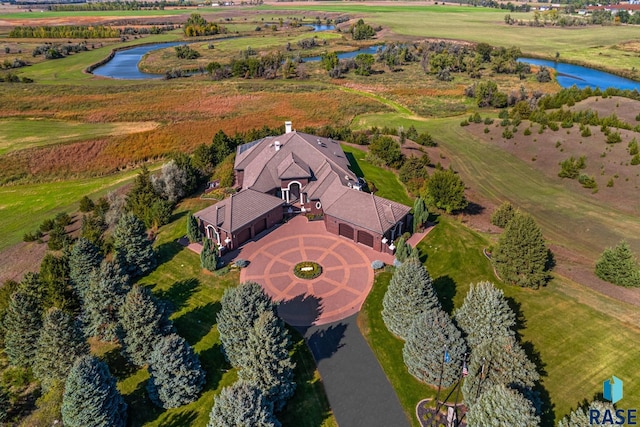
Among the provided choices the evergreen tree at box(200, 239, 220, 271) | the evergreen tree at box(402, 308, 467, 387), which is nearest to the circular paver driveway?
the evergreen tree at box(200, 239, 220, 271)

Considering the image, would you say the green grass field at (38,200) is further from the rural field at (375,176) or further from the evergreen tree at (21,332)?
the evergreen tree at (21,332)

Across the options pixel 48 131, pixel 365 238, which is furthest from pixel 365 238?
pixel 48 131

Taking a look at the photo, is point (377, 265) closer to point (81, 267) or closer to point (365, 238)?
Result: point (365, 238)

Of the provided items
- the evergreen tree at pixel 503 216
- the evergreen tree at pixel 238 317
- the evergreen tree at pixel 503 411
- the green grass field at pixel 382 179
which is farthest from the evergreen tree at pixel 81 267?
the evergreen tree at pixel 503 216

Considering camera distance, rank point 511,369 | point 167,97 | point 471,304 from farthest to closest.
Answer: point 167,97
point 471,304
point 511,369

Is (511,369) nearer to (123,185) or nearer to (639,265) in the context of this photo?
(639,265)

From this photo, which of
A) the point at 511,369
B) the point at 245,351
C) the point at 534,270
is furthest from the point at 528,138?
the point at 245,351

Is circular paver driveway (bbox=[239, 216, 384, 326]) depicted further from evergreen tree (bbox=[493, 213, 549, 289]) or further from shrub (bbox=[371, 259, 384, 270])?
evergreen tree (bbox=[493, 213, 549, 289])
